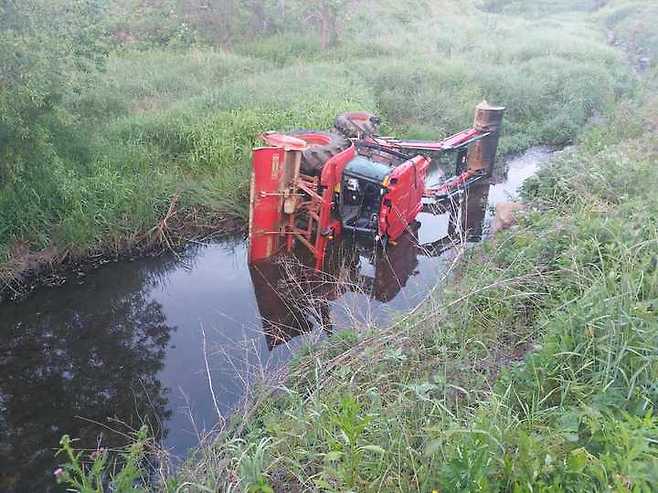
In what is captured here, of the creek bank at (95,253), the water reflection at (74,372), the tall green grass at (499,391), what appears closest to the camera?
the tall green grass at (499,391)

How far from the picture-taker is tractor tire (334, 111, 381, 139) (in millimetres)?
8335

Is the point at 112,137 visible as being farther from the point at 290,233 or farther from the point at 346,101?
the point at 346,101

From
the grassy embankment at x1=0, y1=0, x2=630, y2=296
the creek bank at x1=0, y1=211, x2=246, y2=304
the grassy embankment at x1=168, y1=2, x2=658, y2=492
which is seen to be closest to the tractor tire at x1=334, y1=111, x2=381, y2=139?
the grassy embankment at x1=0, y1=0, x2=630, y2=296

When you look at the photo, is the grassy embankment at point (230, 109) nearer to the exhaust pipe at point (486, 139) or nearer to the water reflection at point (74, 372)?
the water reflection at point (74, 372)

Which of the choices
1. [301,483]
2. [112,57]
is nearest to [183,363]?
[301,483]

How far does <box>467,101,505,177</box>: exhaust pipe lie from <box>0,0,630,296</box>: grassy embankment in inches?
86.4

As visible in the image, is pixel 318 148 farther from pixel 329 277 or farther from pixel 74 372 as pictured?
pixel 74 372

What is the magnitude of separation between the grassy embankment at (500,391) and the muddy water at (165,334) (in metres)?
0.59

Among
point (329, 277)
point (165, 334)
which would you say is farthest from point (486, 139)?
point (165, 334)

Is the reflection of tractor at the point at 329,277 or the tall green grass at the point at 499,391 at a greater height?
the tall green grass at the point at 499,391

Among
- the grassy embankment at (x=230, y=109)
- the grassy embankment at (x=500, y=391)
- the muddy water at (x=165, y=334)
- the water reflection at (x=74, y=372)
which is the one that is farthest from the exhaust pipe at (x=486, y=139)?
the water reflection at (x=74, y=372)

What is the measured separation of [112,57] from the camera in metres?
13.1

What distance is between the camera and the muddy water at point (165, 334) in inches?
185

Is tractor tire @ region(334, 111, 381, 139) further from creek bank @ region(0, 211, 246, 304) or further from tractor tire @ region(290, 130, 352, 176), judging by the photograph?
creek bank @ region(0, 211, 246, 304)
